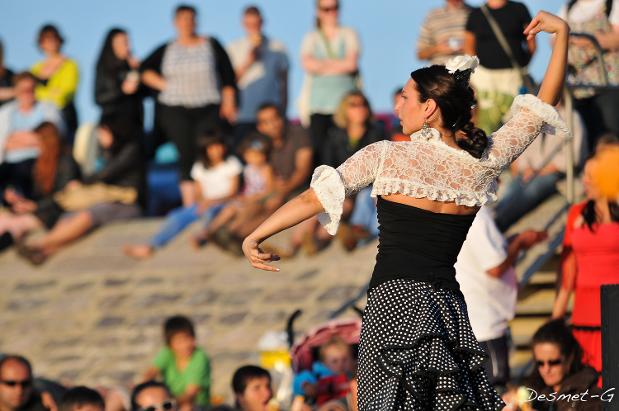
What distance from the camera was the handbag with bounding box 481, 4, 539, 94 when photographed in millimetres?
9391

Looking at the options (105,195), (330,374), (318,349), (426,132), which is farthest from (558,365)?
(105,195)

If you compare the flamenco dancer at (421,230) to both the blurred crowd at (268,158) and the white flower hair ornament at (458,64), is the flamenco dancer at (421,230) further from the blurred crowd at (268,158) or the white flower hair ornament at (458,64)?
the blurred crowd at (268,158)

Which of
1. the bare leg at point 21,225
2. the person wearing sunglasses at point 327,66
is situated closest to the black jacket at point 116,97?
the bare leg at point 21,225

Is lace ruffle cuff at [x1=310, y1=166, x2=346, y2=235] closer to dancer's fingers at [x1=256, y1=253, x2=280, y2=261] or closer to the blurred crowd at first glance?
dancer's fingers at [x1=256, y1=253, x2=280, y2=261]

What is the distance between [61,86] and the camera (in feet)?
46.7

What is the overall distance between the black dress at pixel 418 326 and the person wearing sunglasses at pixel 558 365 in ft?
6.21

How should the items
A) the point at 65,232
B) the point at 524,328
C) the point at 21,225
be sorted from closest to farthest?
the point at 524,328, the point at 65,232, the point at 21,225

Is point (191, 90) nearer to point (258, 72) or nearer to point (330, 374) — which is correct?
point (258, 72)

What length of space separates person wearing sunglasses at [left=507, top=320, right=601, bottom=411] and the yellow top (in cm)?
782

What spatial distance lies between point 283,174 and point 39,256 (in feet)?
8.41

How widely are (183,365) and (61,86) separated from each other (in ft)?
16.3

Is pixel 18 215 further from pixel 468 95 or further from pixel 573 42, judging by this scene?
pixel 468 95

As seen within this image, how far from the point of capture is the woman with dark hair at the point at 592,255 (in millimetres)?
7566

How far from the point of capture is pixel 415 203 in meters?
5.25
